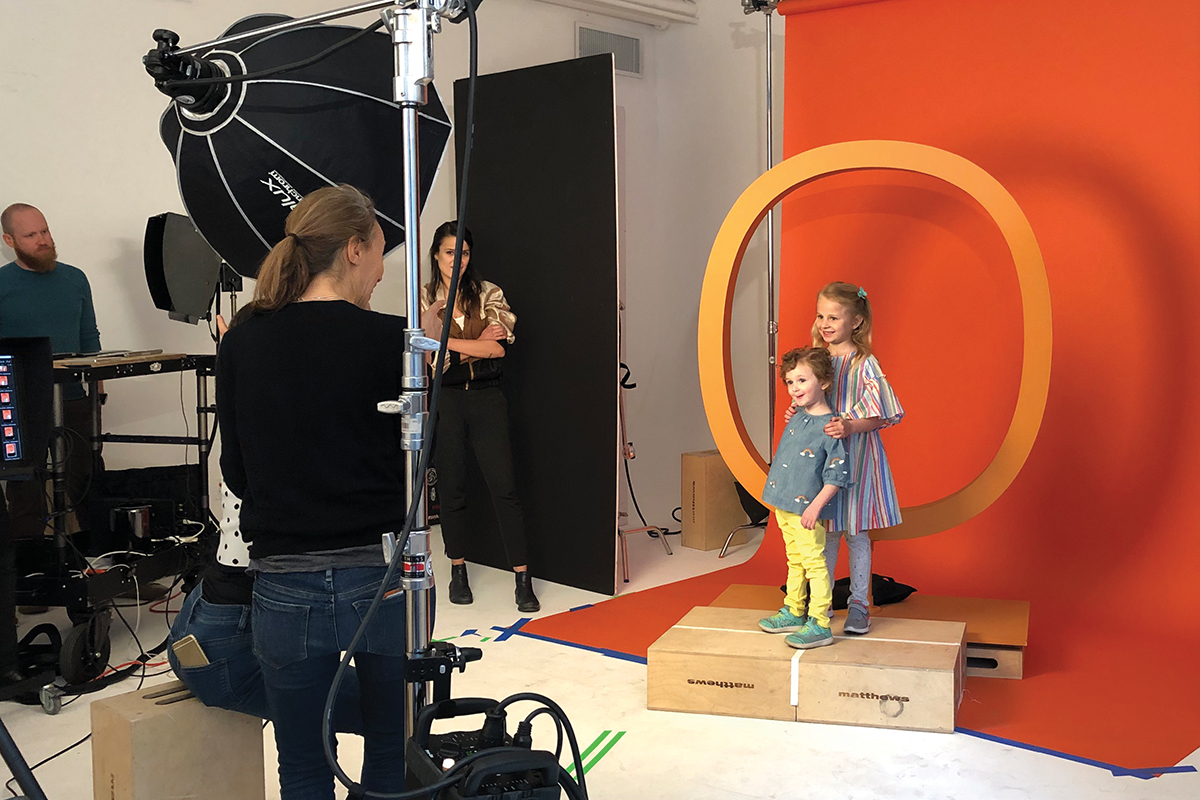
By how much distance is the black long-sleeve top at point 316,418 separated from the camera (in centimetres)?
174

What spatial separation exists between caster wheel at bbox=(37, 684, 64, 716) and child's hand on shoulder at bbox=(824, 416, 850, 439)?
8.55ft

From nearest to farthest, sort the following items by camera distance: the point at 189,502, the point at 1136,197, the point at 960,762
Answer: the point at 960,762, the point at 1136,197, the point at 189,502

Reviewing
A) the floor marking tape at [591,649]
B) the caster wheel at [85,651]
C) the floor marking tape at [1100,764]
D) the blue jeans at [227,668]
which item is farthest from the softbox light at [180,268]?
the floor marking tape at [1100,764]

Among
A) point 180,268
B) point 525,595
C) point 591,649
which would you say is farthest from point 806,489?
point 180,268

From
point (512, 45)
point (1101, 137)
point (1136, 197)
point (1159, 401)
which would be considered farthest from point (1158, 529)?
point (512, 45)

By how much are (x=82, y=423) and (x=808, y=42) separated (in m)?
3.65

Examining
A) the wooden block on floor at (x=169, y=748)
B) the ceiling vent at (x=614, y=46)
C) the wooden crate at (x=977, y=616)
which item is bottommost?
the wooden crate at (x=977, y=616)

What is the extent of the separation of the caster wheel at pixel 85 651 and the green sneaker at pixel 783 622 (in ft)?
7.40

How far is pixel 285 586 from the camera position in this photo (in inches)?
70.9

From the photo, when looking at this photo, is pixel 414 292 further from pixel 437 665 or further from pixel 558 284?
pixel 558 284

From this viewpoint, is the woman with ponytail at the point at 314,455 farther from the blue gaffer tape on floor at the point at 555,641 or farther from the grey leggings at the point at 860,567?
the grey leggings at the point at 860,567

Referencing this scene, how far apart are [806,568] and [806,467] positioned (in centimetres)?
34

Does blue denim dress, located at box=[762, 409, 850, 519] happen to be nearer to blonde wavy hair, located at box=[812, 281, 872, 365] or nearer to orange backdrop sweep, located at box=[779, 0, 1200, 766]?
blonde wavy hair, located at box=[812, 281, 872, 365]

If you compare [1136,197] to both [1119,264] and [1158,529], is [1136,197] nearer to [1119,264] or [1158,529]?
[1119,264]
